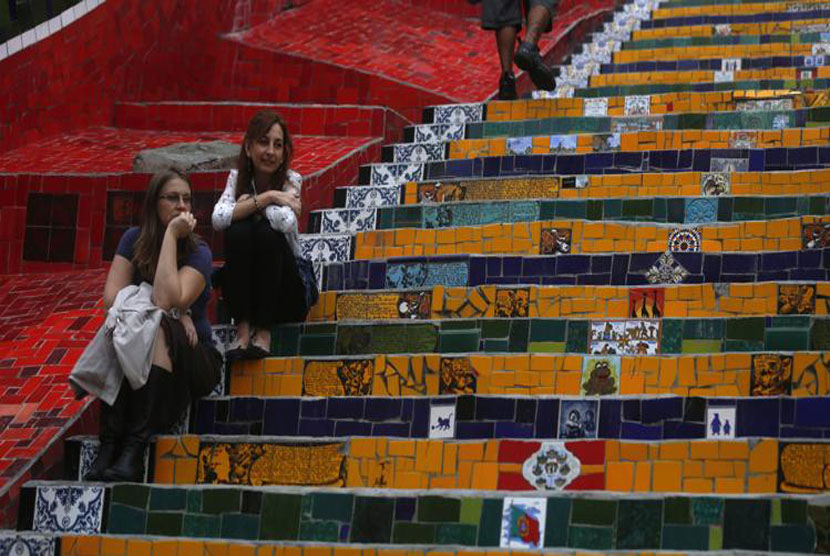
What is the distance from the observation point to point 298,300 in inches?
265

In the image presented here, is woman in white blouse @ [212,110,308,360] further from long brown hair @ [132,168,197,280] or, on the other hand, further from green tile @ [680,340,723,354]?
green tile @ [680,340,723,354]

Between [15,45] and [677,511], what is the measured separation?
524 centimetres

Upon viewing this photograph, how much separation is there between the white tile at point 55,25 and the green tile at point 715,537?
18.2 ft

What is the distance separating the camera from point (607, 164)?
8.08 m

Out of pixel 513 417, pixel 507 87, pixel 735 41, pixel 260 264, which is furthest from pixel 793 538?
pixel 735 41

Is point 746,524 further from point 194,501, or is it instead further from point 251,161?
point 251,161

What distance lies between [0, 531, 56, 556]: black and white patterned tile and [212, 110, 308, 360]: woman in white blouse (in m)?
1.12

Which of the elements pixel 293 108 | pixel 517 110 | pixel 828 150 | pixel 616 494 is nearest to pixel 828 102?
pixel 828 150

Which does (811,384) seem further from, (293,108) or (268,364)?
(293,108)

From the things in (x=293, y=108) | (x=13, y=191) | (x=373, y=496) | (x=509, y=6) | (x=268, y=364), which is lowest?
(x=373, y=496)

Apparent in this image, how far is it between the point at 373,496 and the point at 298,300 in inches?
59.5

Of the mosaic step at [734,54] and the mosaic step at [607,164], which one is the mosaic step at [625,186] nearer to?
the mosaic step at [607,164]

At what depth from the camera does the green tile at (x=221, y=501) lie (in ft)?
18.5

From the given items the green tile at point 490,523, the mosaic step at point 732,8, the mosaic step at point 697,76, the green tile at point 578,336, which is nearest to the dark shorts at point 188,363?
the green tile at point 578,336
